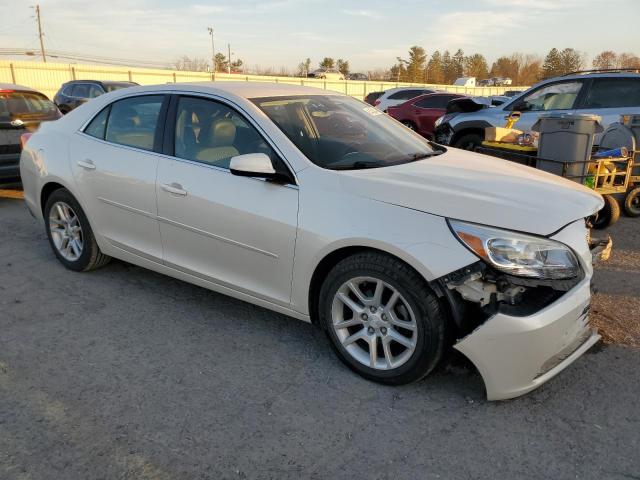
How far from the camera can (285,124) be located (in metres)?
3.48

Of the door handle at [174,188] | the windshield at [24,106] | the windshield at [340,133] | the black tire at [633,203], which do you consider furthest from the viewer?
the windshield at [24,106]

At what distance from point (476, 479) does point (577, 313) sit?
1.00m

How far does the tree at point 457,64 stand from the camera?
4139 inches

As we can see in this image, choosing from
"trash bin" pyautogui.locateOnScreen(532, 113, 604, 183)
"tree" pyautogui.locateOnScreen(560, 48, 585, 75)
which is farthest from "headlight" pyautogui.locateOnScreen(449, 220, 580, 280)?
"tree" pyautogui.locateOnScreen(560, 48, 585, 75)

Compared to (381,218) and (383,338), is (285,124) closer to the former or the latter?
(381,218)

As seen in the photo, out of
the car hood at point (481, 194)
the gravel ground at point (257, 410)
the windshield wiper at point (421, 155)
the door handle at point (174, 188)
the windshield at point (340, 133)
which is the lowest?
the gravel ground at point (257, 410)

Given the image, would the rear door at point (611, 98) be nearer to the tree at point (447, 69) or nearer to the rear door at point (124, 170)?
Result: the rear door at point (124, 170)

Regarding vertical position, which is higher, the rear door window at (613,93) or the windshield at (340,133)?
the rear door window at (613,93)

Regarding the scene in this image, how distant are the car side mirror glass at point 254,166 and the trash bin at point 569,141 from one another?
370 centimetres

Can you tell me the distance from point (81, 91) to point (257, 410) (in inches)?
619

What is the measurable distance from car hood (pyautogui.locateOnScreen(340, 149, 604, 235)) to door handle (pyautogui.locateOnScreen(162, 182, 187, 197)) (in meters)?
1.16

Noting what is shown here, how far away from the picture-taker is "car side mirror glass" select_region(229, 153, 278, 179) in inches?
123

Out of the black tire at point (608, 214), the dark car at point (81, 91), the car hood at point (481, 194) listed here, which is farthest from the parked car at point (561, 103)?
the dark car at point (81, 91)

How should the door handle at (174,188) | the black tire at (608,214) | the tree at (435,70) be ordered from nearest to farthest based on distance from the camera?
1. the door handle at (174,188)
2. the black tire at (608,214)
3. the tree at (435,70)
